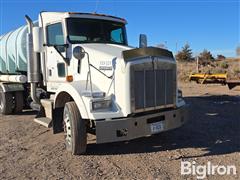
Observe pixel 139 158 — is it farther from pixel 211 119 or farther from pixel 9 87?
pixel 9 87

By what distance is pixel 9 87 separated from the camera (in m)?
11.3

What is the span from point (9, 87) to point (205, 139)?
665 cm

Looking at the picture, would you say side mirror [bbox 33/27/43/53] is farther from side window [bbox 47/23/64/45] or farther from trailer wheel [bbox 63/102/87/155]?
trailer wheel [bbox 63/102/87/155]

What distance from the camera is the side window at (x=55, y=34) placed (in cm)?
794

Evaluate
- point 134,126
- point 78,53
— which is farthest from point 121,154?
point 78,53

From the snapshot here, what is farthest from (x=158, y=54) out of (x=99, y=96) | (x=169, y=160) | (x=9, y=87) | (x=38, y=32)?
(x=9, y=87)

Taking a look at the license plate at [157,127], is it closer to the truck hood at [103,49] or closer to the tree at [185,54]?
the truck hood at [103,49]

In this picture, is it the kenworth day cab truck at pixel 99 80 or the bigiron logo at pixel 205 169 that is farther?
the kenworth day cab truck at pixel 99 80

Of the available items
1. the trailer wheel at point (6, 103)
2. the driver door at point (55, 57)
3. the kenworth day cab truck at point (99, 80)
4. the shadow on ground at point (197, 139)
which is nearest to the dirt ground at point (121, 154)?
the shadow on ground at point (197, 139)

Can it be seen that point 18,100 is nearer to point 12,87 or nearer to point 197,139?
point 12,87

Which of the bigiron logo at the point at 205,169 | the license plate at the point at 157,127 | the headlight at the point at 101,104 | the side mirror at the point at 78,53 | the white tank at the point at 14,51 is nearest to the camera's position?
the bigiron logo at the point at 205,169

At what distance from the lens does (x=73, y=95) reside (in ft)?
21.2

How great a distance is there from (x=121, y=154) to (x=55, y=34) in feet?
10.8

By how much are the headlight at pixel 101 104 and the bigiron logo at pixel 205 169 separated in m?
1.62
